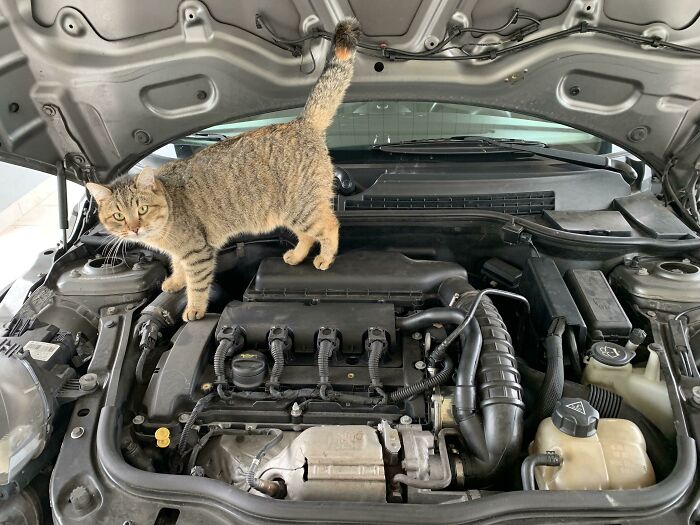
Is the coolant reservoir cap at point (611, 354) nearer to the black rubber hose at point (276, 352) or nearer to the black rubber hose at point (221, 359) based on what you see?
the black rubber hose at point (276, 352)

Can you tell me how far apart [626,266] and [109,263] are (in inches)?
72.1

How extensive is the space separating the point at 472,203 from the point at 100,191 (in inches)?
52.1

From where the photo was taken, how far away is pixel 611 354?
53.4 inches

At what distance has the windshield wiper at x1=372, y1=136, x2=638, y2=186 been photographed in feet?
6.35

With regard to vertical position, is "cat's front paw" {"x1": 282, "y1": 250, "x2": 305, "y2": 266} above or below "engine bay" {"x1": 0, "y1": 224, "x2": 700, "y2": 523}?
above

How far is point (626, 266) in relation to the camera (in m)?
1.64

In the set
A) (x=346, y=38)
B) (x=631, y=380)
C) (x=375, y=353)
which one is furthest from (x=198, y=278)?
(x=631, y=380)

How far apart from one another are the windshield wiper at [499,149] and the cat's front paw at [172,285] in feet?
3.13

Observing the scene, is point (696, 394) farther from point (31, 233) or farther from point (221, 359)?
point (31, 233)

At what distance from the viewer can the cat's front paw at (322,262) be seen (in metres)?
1.65

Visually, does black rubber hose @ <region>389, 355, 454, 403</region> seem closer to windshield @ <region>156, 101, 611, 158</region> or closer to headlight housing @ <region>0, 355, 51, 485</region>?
headlight housing @ <region>0, 355, 51, 485</region>

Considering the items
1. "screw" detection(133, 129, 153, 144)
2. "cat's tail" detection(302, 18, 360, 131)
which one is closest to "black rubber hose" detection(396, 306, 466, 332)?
"cat's tail" detection(302, 18, 360, 131)

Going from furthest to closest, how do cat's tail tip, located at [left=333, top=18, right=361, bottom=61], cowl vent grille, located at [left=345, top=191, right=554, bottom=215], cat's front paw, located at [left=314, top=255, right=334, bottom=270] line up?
1. cowl vent grille, located at [left=345, top=191, right=554, bottom=215]
2. cat's front paw, located at [left=314, top=255, right=334, bottom=270]
3. cat's tail tip, located at [left=333, top=18, right=361, bottom=61]

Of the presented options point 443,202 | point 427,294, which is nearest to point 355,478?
point 427,294
